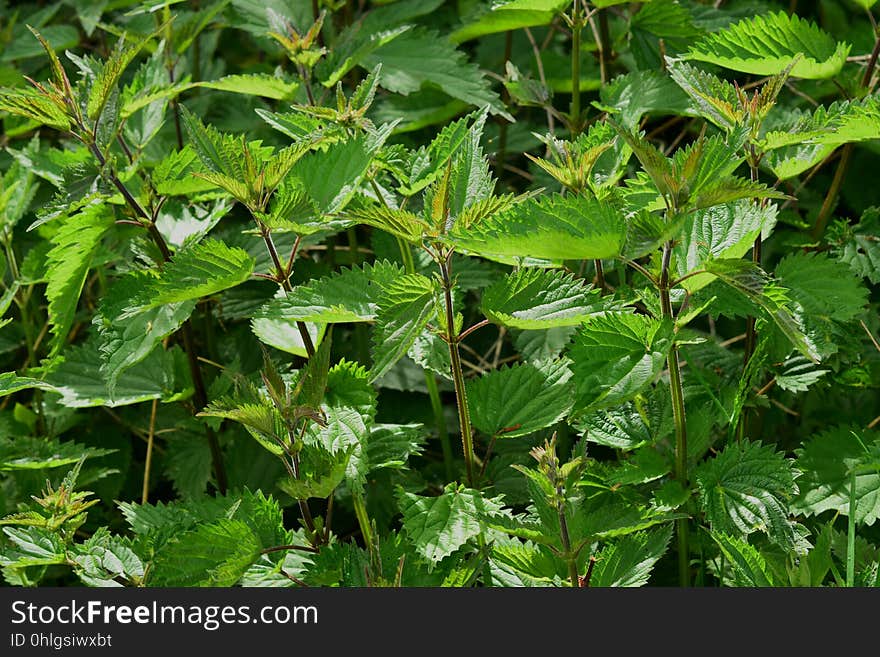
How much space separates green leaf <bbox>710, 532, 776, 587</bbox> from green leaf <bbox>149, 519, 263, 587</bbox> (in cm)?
51

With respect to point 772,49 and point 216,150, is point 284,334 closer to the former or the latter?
point 216,150

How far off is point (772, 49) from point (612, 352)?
23.4 inches

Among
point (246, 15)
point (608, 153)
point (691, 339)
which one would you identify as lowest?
point (691, 339)

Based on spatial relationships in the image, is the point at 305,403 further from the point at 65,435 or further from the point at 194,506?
the point at 65,435

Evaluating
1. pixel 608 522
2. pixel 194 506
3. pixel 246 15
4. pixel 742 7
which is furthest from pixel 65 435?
pixel 742 7

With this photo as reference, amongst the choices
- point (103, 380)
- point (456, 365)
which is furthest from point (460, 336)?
point (103, 380)

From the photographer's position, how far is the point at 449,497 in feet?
3.84

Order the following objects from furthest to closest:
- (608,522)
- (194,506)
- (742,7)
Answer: (742,7) → (194,506) → (608,522)

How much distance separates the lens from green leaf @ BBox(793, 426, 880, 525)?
123 cm

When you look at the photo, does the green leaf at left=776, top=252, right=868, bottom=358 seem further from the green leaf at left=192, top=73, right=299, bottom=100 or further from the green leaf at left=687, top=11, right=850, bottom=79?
the green leaf at left=192, top=73, right=299, bottom=100

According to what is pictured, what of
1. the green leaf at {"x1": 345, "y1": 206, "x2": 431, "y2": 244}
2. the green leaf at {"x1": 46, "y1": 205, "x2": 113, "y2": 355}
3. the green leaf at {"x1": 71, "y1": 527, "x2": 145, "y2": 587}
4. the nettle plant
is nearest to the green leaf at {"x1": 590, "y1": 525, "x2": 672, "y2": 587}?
the nettle plant

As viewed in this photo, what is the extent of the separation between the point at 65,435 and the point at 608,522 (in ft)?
3.43

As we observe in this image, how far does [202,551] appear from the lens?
1.10m

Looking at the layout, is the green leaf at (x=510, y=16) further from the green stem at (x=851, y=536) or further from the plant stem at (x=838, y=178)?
the green stem at (x=851, y=536)
